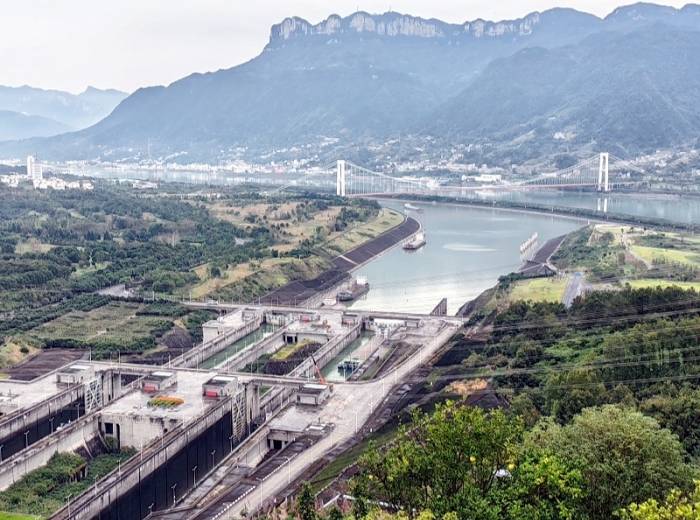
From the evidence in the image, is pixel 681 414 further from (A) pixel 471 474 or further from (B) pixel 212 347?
(B) pixel 212 347

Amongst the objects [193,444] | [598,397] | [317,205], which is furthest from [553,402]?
[317,205]

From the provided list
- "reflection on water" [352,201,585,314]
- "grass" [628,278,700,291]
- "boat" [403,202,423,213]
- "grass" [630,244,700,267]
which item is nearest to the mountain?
"boat" [403,202,423,213]

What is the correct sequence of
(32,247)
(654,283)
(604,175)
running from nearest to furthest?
(654,283)
(32,247)
(604,175)

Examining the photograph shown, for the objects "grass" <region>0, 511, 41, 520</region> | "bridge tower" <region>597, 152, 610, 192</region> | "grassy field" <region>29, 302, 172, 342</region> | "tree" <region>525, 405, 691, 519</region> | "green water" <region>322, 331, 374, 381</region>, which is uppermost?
"bridge tower" <region>597, 152, 610, 192</region>

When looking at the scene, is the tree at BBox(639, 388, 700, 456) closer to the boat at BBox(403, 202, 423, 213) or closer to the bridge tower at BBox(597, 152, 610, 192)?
the boat at BBox(403, 202, 423, 213)

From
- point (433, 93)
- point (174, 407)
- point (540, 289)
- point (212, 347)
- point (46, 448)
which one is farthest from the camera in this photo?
point (433, 93)

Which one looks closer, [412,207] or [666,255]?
[666,255]

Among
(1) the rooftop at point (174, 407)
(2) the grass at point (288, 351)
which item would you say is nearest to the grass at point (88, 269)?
(2) the grass at point (288, 351)

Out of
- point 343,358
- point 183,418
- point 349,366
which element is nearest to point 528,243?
point 343,358

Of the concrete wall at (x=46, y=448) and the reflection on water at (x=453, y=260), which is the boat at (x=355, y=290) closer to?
the reflection on water at (x=453, y=260)
